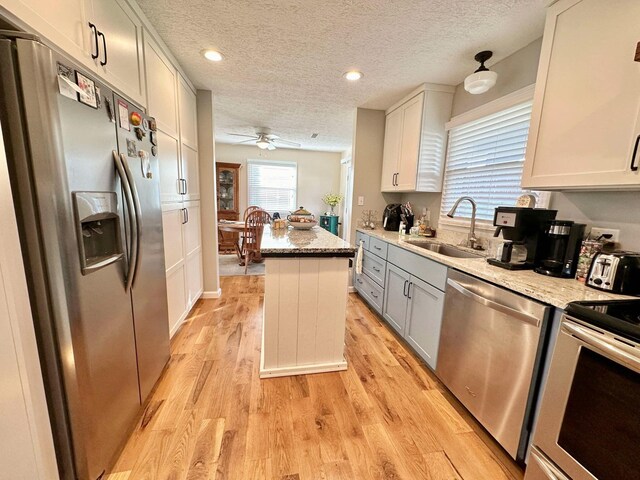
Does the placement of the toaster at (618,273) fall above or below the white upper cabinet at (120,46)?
below

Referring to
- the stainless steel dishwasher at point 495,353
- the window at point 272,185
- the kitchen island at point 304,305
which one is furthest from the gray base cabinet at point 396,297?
the window at point 272,185

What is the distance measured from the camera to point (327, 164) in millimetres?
6582

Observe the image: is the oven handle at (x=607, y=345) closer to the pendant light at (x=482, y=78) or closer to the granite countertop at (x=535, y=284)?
the granite countertop at (x=535, y=284)

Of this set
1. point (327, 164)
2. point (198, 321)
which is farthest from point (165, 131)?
point (327, 164)

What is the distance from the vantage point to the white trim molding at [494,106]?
5.86 feet

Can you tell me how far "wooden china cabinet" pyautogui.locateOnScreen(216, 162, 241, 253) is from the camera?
5.53 meters

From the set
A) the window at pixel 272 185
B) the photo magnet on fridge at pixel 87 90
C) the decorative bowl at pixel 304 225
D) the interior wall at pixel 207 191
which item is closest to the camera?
the photo magnet on fridge at pixel 87 90

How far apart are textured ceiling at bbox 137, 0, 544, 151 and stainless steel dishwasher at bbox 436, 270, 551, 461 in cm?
157

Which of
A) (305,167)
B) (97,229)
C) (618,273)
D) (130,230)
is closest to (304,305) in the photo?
(130,230)

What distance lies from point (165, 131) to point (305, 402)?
217 cm

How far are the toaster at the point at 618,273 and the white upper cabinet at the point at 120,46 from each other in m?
2.50

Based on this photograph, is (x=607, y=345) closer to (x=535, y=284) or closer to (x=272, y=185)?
(x=535, y=284)

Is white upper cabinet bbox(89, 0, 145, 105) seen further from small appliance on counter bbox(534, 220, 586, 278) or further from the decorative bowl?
small appliance on counter bbox(534, 220, 586, 278)

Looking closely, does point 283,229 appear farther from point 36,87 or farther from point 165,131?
point 36,87
